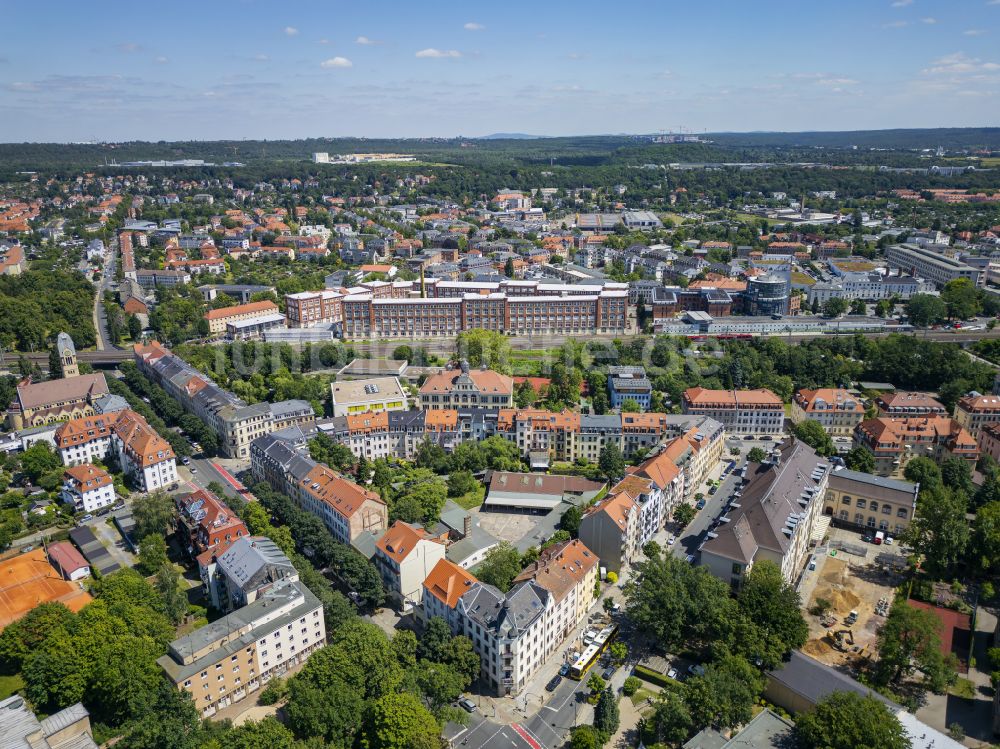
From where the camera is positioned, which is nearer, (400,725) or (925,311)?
(400,725)

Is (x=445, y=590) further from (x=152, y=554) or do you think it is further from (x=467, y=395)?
(x=467, y=395)

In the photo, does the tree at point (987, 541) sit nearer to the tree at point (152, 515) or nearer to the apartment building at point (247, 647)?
the apartment building at point (247, 647)

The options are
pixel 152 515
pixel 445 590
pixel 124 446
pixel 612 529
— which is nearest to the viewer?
pixel 445 590

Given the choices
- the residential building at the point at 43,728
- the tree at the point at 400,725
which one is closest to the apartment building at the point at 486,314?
the residential building at the point at 43,728

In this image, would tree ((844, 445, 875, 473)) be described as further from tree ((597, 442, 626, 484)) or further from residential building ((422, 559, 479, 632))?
residential building ((422, 559, 479, 632))

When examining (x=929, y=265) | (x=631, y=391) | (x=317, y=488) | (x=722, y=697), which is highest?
(x=929, y=265)

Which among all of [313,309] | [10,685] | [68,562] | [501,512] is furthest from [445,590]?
[313,309]

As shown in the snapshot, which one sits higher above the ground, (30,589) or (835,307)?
(835,307)
